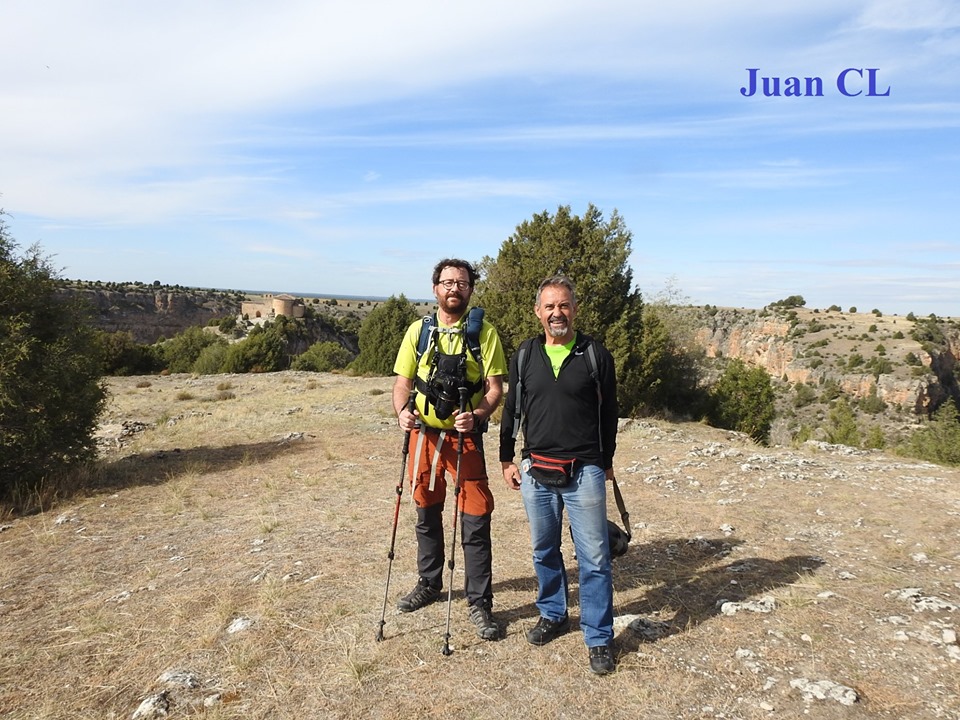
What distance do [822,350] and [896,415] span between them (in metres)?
16.3

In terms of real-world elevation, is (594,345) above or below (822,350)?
above

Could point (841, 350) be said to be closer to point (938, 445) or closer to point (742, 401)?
point (742, 401)

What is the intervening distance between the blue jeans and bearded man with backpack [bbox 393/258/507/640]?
0.45 metres

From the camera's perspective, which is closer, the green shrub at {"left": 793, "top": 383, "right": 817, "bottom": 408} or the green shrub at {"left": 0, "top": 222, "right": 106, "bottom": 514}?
the green shrub at {"left": 0, "top": 222, "right": 106, "bottom": 514}

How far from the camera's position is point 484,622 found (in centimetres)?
389

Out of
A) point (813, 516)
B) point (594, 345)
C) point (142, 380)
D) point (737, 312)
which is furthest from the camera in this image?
point (737, 312)

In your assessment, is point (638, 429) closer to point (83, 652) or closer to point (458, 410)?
point (458, 410)

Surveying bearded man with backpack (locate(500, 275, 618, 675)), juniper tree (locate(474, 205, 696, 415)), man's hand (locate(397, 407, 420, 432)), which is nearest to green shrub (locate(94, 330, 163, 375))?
juniper tree (locate(474, 205, 696, 415))

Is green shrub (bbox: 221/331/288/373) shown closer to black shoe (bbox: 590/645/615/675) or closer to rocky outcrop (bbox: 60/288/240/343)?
black shoe (bbox: 590/645/615/675)

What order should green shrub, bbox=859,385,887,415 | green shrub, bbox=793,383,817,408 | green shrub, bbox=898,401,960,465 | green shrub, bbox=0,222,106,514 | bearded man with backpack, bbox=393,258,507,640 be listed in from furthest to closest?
green shrub, bbox=793,383,817,408
green shrub, bbox=859,385,887,415
green shrub, bbox=898,401,960,465
green shrub, bbox=0,222,106,514
bearded man with backpack, bbox=393,258,507,640

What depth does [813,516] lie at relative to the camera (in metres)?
6.68

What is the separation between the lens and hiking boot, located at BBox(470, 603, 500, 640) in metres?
3.84

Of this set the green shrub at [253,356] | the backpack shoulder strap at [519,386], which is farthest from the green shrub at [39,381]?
the green shrub at [253,356]

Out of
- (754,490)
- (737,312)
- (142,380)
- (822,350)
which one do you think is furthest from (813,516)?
(737,312)
